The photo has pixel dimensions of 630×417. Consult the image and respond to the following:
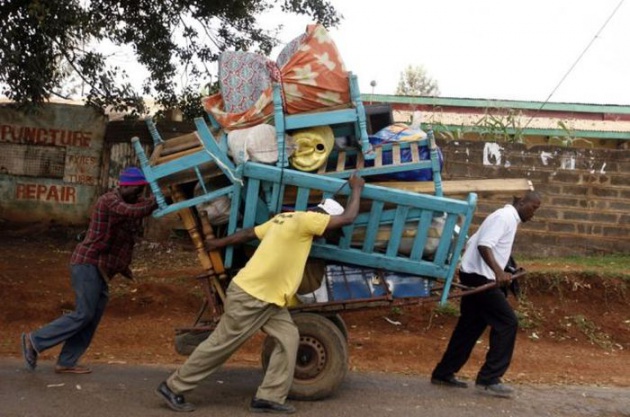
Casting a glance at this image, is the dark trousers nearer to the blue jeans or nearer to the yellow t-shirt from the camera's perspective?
the yellow t-shirt

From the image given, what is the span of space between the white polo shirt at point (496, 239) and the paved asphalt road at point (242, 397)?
973 millimetres

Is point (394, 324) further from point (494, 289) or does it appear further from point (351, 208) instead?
point (351, 208)

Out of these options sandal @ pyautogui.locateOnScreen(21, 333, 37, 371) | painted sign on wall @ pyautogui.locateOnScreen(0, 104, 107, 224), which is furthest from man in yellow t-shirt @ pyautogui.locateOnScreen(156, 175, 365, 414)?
painted sign on wall @ pyautogui.locateOnScreen(0, 104, 107, 224)

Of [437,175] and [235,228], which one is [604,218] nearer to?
[437,175]

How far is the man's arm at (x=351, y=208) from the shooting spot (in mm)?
5066

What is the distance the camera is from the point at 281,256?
16.8ft

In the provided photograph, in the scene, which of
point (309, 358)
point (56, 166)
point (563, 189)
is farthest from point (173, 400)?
point (56, 166)

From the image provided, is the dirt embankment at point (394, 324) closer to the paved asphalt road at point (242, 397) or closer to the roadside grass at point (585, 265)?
the roadside grass at point (585, 265)

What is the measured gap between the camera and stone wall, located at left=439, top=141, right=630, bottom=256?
1089 cm

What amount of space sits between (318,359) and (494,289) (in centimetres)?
144

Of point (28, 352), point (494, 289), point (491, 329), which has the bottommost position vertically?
point (28, 352)

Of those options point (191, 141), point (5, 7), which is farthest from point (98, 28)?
point (191, 141)

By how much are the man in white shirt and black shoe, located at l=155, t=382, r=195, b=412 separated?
7.27 feet

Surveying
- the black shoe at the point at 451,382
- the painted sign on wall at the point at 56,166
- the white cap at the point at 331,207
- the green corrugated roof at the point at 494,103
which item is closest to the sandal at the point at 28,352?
the white cap at the point at 331,207
